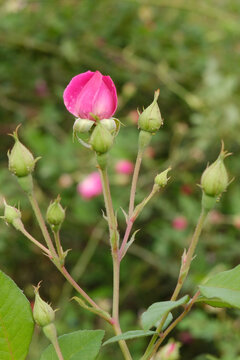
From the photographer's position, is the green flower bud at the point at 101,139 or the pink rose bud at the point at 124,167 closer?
the green flower bud at the point at 101,139

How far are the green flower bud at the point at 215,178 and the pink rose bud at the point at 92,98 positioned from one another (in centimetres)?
14

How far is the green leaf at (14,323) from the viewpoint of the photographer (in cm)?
59

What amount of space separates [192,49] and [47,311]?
2.23m

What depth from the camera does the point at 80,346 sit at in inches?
24.3

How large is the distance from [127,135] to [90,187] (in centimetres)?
34

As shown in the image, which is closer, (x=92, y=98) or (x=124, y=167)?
(x=92, y=98)

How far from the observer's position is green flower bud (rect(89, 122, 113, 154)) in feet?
2.00

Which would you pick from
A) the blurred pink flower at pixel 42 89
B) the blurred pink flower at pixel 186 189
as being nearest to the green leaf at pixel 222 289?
the blurred pink flower at pixel 186 189

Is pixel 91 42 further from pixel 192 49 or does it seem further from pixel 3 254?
pixel 3 254

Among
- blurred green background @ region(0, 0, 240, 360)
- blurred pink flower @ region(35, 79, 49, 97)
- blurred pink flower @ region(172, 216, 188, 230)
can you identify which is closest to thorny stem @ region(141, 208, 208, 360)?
blurred green background @ region(0, 0, 240, 360)

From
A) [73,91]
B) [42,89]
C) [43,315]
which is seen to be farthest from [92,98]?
[42,89]

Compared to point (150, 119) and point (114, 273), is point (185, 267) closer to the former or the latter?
point (114, 273)

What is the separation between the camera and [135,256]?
2066 millimetres

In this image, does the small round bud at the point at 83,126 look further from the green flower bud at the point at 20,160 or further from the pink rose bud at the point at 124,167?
the pink rose bud at the point at 124,167
